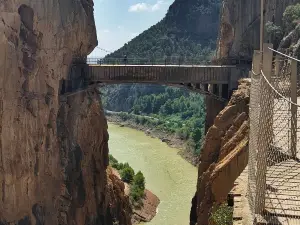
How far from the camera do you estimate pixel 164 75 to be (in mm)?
25422

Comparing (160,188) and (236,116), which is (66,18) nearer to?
(236,116)

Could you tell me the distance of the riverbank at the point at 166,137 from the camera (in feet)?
179

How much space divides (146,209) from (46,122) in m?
16.3

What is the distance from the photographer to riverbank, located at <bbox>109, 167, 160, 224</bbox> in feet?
111

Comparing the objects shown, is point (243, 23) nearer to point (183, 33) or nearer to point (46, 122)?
point (46, 122)

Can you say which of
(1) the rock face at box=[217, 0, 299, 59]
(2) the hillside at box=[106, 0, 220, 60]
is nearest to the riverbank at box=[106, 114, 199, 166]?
(2) the hillside at box=[106, 0, 220, 60]

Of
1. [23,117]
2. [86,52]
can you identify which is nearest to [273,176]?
[23,117]

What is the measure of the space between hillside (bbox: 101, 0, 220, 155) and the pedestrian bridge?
5548 centimetres

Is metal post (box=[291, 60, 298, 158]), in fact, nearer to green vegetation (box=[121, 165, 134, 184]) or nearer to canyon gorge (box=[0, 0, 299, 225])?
canyon gorge (box=[0, 0, 299, 225])

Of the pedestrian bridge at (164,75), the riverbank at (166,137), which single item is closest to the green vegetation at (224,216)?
the pedestrian bridge at (164,75)

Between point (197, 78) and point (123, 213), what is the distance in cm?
1018

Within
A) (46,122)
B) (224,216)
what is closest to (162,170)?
(46,122)

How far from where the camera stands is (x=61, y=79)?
23.0 meters

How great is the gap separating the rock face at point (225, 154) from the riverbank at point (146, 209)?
42.1 ft
